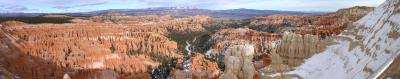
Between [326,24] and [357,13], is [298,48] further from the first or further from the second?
[326,24]

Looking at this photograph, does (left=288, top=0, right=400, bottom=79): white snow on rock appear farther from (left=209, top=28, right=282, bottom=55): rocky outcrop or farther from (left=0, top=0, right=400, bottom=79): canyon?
(left=209, top=28, right=282, bottom=55): rocky outcrop

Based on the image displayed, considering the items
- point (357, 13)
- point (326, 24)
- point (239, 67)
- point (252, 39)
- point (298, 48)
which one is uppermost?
point (357, 13)

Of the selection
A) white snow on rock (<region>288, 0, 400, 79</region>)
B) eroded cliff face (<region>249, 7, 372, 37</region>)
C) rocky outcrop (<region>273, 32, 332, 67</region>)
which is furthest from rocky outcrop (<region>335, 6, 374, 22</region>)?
white snow on rock (<region>288, 0, 400, 79</region>)

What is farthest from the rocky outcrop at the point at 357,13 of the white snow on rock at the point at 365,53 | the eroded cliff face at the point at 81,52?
the eroded cliff face at the point at 81,52

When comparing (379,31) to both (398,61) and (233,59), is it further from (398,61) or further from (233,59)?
(233,59)

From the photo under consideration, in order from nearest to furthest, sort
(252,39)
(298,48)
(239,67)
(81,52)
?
1. (239,67)
2. (298,48)
3. (81,52)
4. (252,39)

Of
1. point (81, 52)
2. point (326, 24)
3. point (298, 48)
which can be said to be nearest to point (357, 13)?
point (326, 24)
